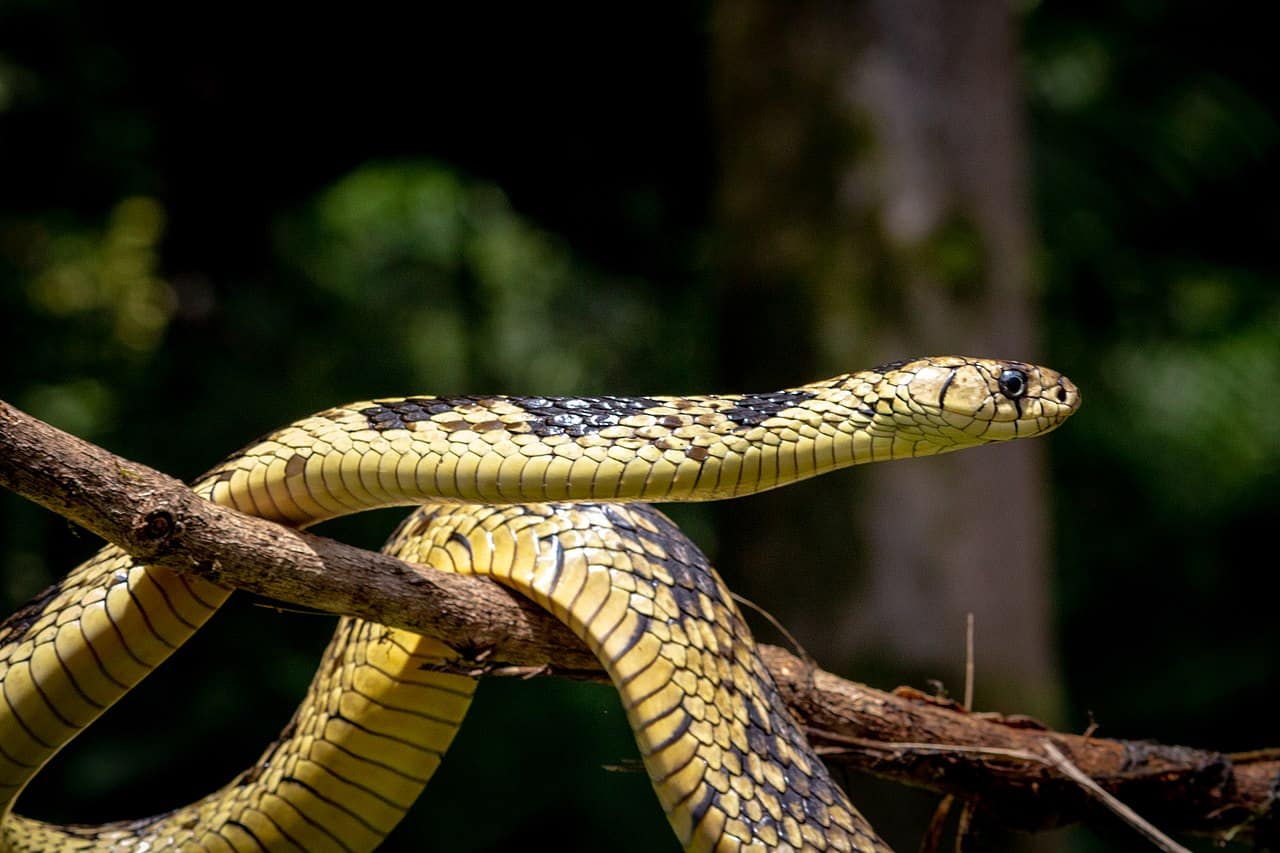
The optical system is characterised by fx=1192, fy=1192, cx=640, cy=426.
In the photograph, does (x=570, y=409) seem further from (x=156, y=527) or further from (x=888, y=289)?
(x=888, y=289)

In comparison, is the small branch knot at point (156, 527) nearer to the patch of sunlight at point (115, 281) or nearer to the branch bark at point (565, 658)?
the branch bark at point (565, 658)

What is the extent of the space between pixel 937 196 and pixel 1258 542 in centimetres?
359

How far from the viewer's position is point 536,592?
6.06 ft

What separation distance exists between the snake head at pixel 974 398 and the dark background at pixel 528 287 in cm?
212

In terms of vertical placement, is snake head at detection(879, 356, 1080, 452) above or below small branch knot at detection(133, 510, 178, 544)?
above

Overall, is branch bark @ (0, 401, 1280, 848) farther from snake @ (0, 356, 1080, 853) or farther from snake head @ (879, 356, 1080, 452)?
snake head @ (879, 356, 1080, 452)

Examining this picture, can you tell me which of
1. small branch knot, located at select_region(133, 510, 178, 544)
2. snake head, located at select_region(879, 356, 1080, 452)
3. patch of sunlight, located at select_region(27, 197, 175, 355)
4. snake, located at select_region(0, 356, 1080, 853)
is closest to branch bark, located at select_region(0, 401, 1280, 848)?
small branch knot, located at select_region(133, 510, 178, 544)

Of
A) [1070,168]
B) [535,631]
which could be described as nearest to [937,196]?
[1070,168]

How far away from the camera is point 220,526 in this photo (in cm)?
153

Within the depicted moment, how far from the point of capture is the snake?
171cm

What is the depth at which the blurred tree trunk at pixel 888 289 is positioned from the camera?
4059mm

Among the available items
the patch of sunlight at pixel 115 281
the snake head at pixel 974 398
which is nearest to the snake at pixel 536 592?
the snake head at pixel 974 398

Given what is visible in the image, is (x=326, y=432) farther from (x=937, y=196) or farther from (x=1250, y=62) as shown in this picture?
(x=1250, y=62)

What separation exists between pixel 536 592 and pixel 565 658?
0.13 m
